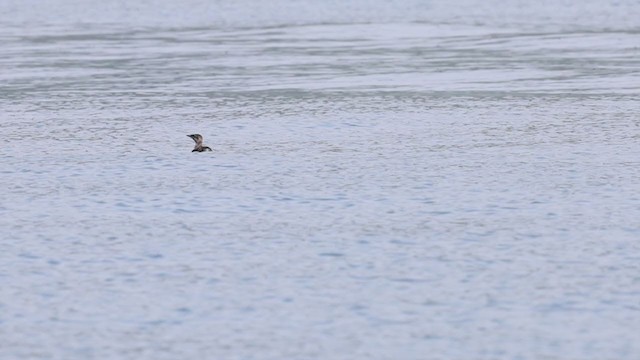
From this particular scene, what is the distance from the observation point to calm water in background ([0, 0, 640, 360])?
8.38 m

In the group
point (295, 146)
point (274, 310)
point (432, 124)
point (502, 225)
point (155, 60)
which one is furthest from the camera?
point (155, 60)

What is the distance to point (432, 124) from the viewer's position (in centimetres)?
1772

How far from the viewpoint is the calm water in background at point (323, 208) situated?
8.38m

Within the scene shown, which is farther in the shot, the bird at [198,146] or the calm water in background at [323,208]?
the bird at [198,146]

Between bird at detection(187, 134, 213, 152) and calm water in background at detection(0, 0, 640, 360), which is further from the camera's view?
bird at detection(187, 134, 213, 152)

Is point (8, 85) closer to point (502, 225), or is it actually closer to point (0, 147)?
point (0, 147)

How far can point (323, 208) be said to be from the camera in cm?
1222

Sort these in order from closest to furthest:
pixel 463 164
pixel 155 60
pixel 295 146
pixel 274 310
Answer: pixel 274 310
pixel 463 164
pixel 295 146
pixel 155 60

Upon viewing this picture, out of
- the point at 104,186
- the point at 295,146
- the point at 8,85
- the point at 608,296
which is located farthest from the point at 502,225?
the point at 8,85

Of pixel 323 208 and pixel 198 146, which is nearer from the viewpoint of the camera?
pixel 323 208

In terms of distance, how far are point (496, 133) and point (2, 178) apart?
5.44 m

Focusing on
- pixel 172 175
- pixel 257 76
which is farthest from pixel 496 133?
pixel 257 76

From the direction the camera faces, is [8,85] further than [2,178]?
Yes

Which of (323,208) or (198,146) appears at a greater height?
(323,208)
